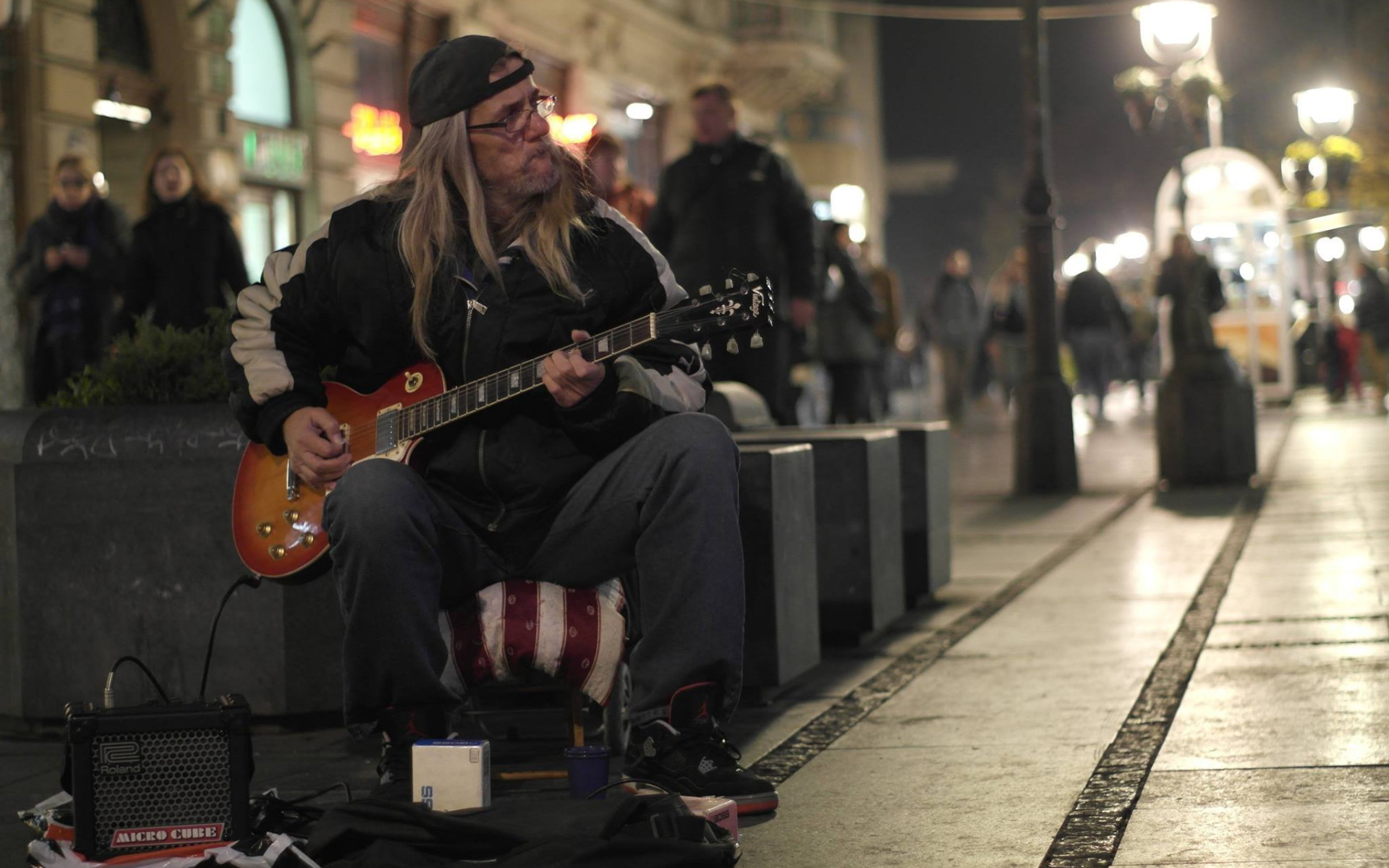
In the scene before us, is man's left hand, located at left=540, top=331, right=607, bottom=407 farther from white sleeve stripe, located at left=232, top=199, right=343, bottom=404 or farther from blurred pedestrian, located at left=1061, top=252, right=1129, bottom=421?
blurred pedestrian, located at left=1061, top=252, right=1129, bottom=421

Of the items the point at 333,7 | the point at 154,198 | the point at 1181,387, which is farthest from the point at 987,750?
the point at 333,7

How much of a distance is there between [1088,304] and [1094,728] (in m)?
17.2

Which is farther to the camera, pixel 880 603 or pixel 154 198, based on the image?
pixel 154 198

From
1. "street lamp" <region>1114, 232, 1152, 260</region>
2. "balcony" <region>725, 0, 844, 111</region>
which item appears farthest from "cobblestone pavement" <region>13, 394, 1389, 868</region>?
"street lamp" <region>1114, 232, 1152, 260</region>

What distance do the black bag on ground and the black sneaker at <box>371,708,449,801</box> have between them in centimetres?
39

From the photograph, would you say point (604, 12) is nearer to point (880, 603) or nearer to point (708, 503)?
point (880, 603)

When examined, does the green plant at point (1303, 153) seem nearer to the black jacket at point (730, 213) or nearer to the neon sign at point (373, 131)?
the neon sign at point (373, 131)

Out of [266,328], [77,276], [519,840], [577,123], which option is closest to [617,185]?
[77,276]

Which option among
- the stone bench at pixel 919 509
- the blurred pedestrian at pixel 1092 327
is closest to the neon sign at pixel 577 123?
the blurred pedestrian at pixel 1092 327

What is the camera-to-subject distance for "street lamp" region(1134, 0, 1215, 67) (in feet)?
56.9

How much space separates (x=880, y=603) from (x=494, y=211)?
2.47 meters

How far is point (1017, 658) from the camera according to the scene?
5.63 metres

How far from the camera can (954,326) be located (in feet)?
64.2

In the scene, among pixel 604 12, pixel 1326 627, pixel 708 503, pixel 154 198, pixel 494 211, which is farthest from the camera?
pixel 604 12
